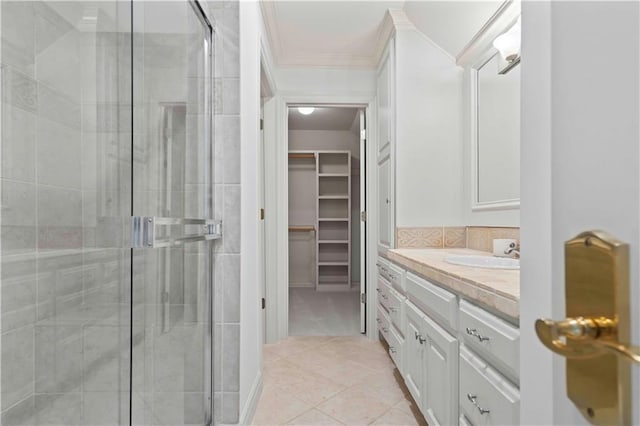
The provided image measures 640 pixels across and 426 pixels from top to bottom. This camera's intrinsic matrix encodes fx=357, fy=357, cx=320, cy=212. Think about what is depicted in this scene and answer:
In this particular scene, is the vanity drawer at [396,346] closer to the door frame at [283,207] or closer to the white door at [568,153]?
the door frame at [283,207]

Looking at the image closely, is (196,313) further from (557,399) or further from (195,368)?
(557,399)

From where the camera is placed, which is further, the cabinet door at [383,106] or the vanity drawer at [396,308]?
the cabinet door at [383,106]

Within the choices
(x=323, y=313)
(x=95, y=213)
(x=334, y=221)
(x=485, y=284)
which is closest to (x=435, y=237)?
(x=485, y=284)

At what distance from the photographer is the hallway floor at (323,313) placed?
3.43 meters

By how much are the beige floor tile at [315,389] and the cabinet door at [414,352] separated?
492 millimetres

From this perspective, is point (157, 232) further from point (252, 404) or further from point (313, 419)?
point (313, 419)

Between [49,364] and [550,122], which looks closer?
[550,122]


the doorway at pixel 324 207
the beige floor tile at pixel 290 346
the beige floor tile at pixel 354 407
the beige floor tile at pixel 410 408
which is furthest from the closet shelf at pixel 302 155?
the beige floor tile at pixel 410 408

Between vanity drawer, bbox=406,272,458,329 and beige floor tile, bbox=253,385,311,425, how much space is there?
0.89 meters

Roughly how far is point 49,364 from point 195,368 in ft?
2.61

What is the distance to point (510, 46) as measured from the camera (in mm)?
1956

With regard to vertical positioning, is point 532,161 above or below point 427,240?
above

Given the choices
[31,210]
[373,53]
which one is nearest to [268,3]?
[373,53]

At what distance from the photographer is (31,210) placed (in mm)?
729
